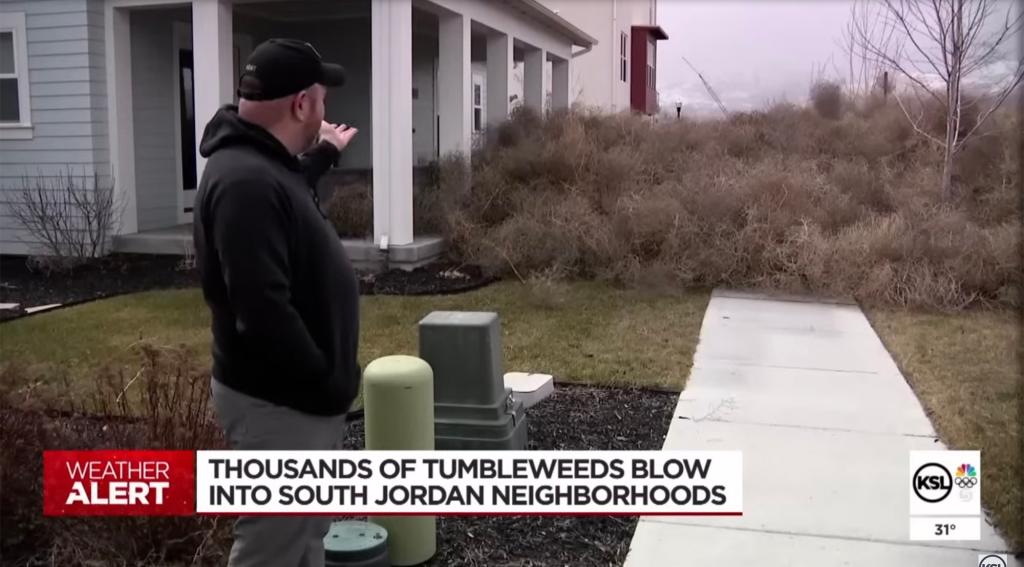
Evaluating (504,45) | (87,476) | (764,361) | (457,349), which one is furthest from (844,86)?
(87,476)

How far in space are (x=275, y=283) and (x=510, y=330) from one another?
539cm

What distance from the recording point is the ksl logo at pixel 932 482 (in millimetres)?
4059

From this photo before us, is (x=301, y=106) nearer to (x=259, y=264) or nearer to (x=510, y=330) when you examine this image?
(x=259, y=264)

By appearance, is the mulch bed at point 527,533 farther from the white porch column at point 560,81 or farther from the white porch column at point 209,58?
the white porch column at point 560,81

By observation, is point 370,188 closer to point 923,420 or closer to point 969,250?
point 969,250

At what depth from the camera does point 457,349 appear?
432 centimetres

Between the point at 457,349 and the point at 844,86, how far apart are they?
1982 centimetres

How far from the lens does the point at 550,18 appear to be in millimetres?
15672

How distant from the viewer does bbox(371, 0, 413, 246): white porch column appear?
33.4 ft

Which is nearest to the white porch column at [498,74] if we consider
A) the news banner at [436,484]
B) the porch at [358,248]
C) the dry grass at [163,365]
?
the porch at [358,248]

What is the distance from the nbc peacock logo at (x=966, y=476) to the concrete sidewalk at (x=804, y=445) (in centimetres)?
19

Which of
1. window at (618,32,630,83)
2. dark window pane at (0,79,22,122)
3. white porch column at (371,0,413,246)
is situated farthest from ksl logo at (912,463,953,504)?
Answer: window at (618,32,630,83)

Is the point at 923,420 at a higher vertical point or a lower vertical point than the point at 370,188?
lower

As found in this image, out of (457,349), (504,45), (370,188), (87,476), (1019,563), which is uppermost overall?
(504,45)
